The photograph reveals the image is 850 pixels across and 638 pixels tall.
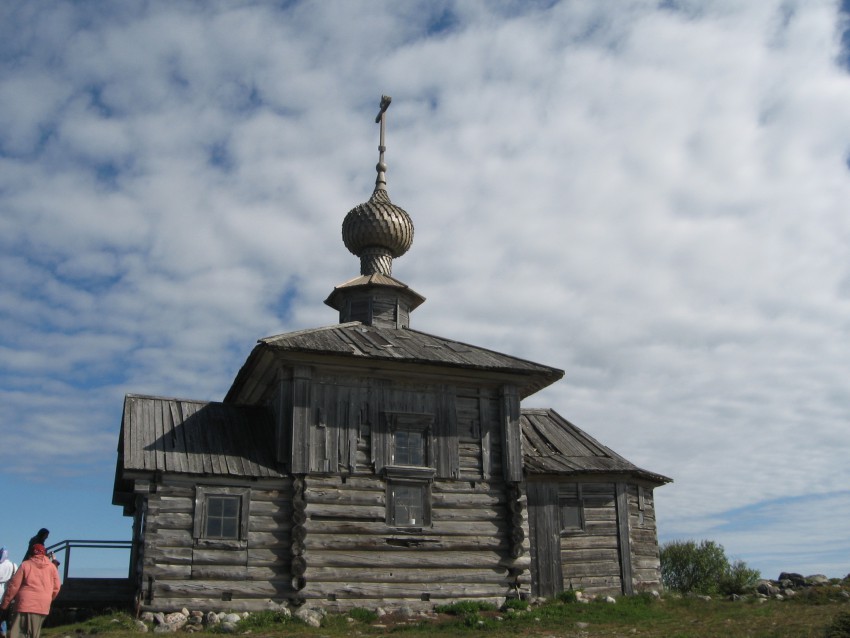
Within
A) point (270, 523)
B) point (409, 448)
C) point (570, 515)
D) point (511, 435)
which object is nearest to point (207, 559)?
point (270, 523)

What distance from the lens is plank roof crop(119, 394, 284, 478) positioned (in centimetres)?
1728

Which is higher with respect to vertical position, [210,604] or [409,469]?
[409,469]

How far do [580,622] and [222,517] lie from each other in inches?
290

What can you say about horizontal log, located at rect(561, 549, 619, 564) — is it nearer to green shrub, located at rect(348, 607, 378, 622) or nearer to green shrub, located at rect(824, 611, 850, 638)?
green shrub, located at rect(348, 607, 378, 622)

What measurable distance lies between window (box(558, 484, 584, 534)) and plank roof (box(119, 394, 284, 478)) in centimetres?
721

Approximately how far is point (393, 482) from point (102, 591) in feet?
20.4

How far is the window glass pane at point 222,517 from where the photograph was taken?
17.2 meters

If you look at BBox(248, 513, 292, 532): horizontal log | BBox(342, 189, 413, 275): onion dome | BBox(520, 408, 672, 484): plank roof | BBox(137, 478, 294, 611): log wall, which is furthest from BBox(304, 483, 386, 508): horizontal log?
BBox(342, 189, 413, 275): onion dome

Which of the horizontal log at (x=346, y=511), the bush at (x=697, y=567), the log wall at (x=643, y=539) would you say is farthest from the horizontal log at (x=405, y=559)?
the bush at (x=697, y=567)

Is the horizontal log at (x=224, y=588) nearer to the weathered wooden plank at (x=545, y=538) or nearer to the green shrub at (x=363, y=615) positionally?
the green shrub at (x=363, y=615)

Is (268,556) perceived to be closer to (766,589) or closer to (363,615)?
(363,615)

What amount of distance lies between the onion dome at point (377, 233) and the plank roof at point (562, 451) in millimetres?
5875

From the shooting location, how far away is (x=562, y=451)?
22219mm

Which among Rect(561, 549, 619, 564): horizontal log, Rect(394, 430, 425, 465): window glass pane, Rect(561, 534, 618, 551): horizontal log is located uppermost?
Rect(394, 430, 425, 465): window glass pane
